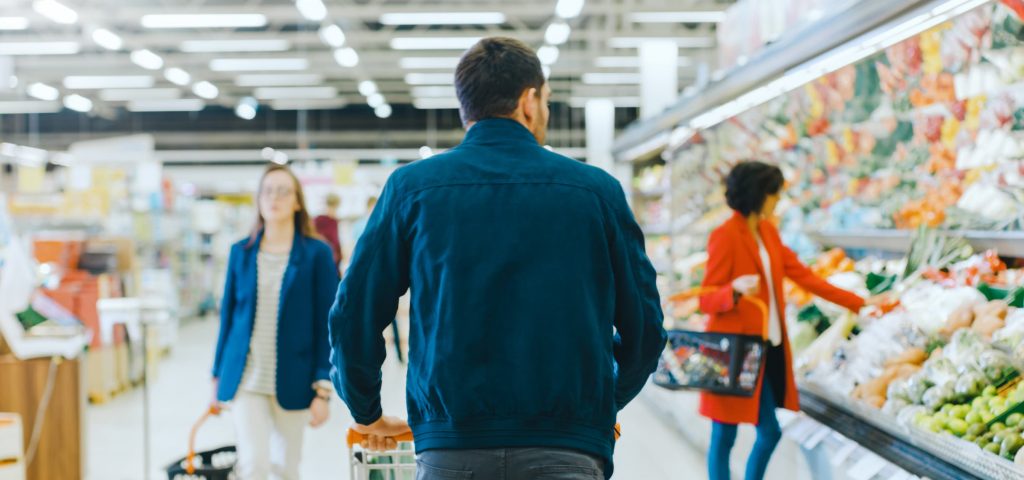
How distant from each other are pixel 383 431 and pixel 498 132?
63cm

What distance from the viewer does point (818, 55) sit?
417 cm

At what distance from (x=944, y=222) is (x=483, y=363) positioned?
3.70 metres

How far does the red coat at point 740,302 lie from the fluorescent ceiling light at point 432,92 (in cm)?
1729

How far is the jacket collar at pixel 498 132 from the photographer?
5.48 ft

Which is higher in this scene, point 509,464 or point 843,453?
point 509,464

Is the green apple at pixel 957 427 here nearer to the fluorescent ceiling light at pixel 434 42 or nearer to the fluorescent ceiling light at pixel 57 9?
the fluorescent ceiling light at pixel 57 9

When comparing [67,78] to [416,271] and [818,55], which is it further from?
[416,271]

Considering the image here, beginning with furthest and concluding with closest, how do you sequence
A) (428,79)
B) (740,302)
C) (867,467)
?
(428,79), (740,302), (867,467)

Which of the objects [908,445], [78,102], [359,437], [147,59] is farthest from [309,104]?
[359,437]

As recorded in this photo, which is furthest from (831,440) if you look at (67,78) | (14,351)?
(67,78)

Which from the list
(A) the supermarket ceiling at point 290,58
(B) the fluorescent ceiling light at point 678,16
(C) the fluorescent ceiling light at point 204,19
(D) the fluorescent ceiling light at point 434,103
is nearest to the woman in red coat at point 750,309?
(A) the supermarket ceiling at point 290,58

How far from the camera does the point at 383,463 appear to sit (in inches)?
83.2

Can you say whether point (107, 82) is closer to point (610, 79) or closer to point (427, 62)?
point (427, 62)

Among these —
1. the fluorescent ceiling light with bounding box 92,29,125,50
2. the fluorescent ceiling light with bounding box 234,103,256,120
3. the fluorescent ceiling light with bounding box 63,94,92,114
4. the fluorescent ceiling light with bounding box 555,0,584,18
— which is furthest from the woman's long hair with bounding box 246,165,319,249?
the fluorescent ceiling light with bounding box 63,94,92,114
